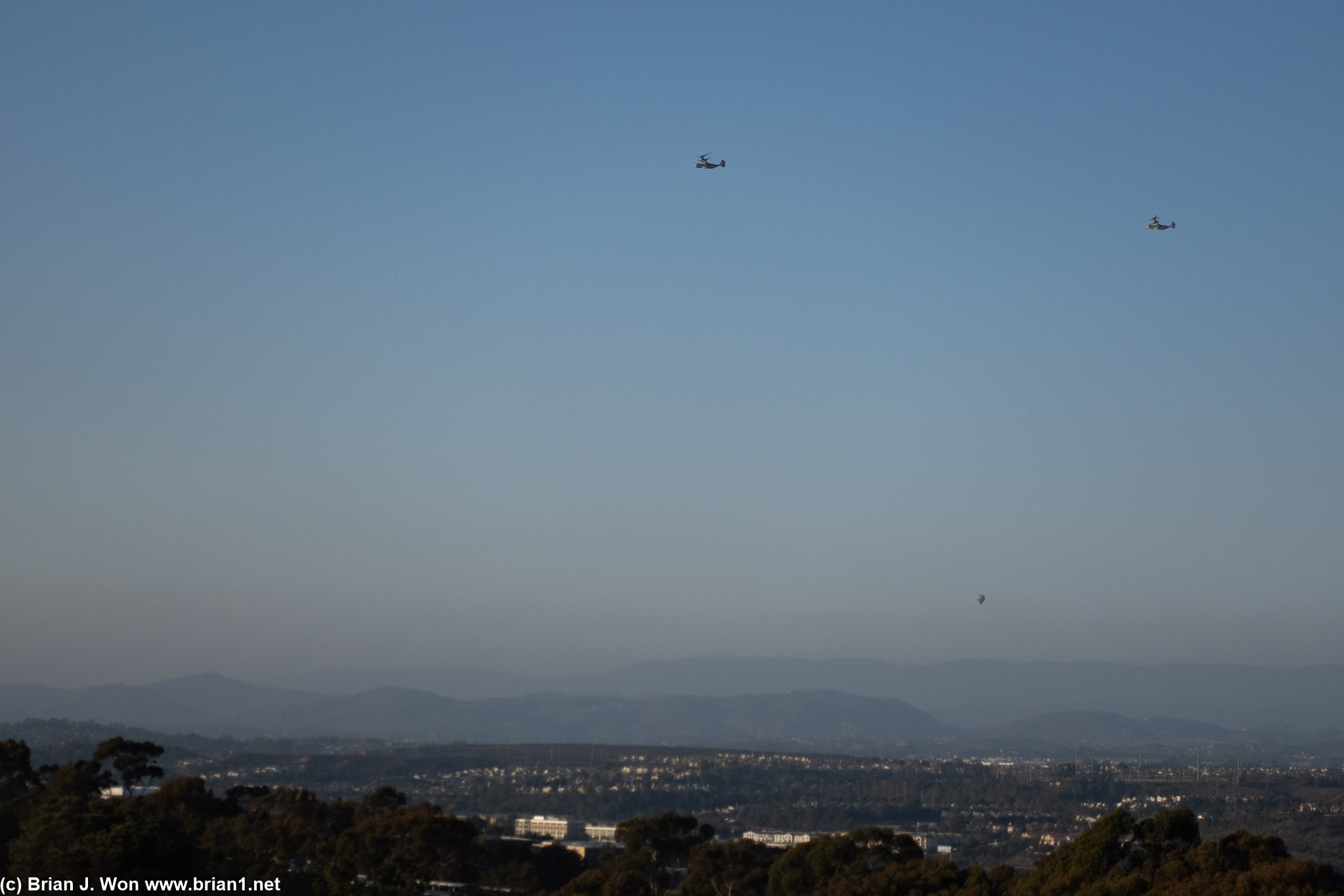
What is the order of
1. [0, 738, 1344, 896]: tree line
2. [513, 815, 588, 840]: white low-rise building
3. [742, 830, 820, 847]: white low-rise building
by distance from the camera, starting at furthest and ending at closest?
[513, 815, 588, 840]: white low-rise building, [742, 830, 820, 847]: white low-rise building, [0, 738, 1344, 896]: tree line

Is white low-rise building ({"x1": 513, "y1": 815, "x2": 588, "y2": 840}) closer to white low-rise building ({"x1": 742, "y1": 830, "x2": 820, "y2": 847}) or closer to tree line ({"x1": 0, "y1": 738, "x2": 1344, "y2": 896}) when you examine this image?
white low-rise building ({"x1": 742, "y1": 830, "x2": 820, "y2": 847})

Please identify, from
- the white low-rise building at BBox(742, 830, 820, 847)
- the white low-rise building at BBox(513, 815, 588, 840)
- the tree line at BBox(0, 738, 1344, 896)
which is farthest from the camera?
the white low-rise building at BBox(513, 815, 588, 840)

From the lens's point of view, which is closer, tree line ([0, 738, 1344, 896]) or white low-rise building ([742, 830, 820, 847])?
tree line ([0, 738, 1344, 896])

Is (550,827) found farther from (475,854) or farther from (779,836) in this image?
(475,854)

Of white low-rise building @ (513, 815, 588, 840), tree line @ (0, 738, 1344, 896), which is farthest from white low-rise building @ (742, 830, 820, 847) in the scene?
tree line @ (0, 738, 1344, 896)

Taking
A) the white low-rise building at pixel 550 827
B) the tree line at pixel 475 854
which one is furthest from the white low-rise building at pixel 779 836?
the tree line at pixel 475 854

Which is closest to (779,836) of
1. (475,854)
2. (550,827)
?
(550,827)

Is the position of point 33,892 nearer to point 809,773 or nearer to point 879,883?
point 879,883

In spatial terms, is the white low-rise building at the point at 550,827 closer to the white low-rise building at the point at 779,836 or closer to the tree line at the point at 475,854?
the white low-rise building at the point at 779,836

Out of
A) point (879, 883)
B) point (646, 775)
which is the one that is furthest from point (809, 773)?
point (879, 883)
